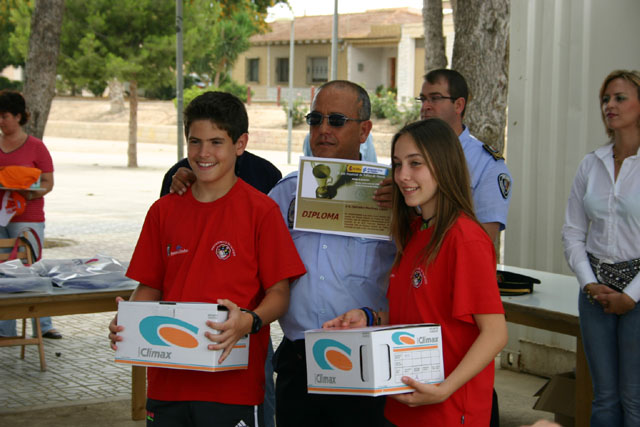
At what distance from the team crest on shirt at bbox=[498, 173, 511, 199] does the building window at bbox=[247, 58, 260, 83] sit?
60255 mm

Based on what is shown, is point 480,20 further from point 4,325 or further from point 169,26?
point 169,26

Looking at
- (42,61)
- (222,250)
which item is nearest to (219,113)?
(222,250)

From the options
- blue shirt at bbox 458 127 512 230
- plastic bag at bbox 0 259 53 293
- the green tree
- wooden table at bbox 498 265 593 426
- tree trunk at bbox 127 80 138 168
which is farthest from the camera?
tree trunk at bbox 127 80 138 168

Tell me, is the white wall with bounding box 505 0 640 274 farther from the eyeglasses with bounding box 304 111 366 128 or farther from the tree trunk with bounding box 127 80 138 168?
the tree trunk with bounding box 127 80 138 168

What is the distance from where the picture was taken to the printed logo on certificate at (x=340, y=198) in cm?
305

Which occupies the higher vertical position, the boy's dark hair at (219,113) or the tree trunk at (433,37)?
the tree trunk at (433,37)

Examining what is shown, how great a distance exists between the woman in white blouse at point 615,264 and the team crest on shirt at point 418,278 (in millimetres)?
1533

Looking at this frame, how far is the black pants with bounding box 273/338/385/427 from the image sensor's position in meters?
2.98

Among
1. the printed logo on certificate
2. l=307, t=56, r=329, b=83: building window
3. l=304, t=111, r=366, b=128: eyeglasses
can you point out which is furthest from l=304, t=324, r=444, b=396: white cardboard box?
l=307, t=56, r=329, b=83: building window

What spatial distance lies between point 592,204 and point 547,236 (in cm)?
242

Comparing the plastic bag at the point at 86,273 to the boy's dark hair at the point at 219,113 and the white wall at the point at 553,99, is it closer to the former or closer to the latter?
the boy's dark hair at the point at 219,113

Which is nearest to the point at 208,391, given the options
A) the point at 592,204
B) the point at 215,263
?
the point at 215,263

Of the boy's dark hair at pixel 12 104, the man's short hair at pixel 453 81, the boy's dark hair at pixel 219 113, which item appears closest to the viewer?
the boy's dark hair at pixel 219 113

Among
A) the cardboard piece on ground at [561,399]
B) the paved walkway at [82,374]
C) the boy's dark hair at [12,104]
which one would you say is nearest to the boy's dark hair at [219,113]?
the cardboard piece on ground at [561,399]
